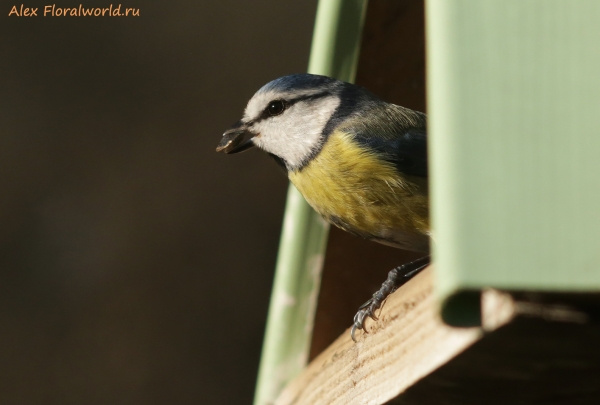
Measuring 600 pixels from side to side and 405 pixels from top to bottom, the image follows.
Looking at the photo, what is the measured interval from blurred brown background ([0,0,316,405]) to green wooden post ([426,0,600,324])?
5.94 feet

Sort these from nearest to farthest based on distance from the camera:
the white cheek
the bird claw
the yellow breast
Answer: the bird claw, the yellow breast, the white cheek

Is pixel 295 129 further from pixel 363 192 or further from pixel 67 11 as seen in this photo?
pixel 67 11

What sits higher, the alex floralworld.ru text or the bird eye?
the alex floralworld.ru text

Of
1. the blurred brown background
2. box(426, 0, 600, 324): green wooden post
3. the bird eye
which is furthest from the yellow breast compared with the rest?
the blurred brown background

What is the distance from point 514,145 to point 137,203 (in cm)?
195

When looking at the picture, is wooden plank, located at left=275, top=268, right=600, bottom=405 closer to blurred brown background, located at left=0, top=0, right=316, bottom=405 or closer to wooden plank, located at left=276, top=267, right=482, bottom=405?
wooden plank, located at left=276, top=267, right=482, bottom=405

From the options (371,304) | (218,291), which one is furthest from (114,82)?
(371,304)

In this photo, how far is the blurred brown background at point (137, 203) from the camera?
223 centimetres

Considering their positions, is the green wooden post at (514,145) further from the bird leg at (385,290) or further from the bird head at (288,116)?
the bird head at (288,116)

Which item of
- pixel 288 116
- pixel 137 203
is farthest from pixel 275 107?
pixel 137 203

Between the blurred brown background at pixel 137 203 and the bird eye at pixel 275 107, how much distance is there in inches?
35.8

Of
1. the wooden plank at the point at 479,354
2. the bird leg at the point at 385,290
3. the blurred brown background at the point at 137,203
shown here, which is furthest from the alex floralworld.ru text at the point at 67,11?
the wooden plank at the point at 479,354

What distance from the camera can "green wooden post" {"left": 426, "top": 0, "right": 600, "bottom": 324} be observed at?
0.45 m

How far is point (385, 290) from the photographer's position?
1.01 m
